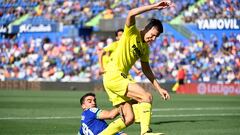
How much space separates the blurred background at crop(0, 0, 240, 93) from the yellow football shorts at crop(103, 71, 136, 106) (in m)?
24.0

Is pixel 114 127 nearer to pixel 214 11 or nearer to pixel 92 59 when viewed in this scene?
pixel 214 11

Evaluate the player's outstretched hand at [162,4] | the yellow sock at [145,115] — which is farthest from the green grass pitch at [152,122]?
the player's outstretched hand at [162,4]

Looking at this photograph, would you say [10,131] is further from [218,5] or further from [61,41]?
[61,41]

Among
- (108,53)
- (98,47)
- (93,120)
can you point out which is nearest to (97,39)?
(98,47)

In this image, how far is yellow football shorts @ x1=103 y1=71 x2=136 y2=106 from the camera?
9.59 metres

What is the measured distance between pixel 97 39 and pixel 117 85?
31.3m

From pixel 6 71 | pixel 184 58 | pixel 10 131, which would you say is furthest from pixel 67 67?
pixel 10 131

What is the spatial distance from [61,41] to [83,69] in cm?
374

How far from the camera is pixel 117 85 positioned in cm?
959

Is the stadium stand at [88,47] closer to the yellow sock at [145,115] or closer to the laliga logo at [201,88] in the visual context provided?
the laliga logo at [201,88]

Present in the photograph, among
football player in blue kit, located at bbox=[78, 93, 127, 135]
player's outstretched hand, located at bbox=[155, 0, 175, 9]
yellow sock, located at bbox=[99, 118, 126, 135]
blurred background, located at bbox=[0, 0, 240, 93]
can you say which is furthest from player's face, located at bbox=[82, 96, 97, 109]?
blurred background, located at bbox=[0, 0, 240, 93]

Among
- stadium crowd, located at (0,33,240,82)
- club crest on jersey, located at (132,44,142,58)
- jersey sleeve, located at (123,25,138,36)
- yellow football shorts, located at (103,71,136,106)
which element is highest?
jersey sleeve, located at (123,25,138,36)

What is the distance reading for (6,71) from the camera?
41344 millimetres

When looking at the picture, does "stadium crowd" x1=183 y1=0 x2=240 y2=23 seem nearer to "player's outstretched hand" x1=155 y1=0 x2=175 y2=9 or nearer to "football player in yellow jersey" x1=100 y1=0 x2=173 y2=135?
"football player in yellow jersey" x1=100 y1=0 x2=173 y2=135
